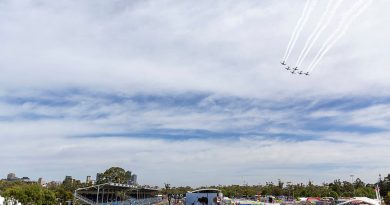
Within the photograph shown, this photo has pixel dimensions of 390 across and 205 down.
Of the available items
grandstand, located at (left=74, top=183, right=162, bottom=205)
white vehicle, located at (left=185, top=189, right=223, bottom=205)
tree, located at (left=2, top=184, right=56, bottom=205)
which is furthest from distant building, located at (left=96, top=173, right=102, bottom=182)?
tree, located at (left=2, top=184, right=56, bottom=205)

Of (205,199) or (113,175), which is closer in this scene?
(205,199)

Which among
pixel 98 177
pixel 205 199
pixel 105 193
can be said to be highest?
pixel 98 177

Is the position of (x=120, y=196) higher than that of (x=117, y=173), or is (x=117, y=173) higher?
(x=117, y=173)

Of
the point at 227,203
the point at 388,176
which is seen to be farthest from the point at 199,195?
the point at 388,176

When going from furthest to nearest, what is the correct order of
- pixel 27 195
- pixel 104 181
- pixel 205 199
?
1. pixel 104 181
2. pixel 205 199
3. pixel 27 195

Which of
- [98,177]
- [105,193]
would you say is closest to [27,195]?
[105,193]

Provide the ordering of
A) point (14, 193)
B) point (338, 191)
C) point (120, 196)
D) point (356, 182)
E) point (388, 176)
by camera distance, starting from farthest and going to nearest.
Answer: point (356, 182) < point (338, 191) < point (120, 196) < point (388, 176) < point (14, 193)

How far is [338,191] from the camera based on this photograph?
17262 centimetres

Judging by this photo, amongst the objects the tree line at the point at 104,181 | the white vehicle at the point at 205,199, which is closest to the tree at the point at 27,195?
the tree line at the point at 104,181

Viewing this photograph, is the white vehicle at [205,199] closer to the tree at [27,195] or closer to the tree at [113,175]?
the tree at [27,195]

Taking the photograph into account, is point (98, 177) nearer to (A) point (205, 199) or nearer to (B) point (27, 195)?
(A) point (205, 199)

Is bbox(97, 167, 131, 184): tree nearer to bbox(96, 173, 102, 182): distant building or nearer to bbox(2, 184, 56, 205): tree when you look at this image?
bbox(96, 173, 102, 182): distant building

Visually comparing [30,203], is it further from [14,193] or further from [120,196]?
[120,196]

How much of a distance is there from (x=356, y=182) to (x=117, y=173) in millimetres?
129774
